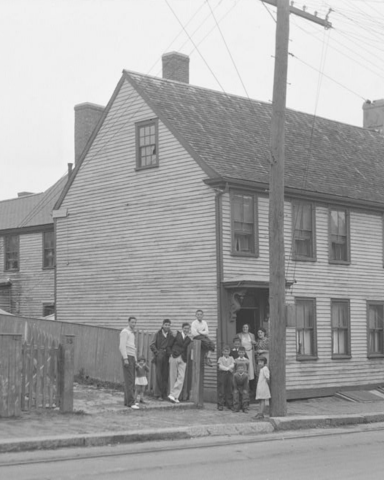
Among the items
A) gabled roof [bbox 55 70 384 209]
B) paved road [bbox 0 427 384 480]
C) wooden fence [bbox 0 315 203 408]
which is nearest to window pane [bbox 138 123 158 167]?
gabled roof [bbox 55 70 384 209]

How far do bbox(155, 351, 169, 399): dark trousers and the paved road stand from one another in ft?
15.7

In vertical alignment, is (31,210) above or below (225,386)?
above

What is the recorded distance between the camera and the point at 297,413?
19047 millimetres

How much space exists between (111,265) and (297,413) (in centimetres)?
810

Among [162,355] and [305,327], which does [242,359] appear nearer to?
[162,355]

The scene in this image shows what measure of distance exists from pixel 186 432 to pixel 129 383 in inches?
123

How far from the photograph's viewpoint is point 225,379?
19.2 meters

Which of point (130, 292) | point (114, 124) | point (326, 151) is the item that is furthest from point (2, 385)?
point (326, 151)

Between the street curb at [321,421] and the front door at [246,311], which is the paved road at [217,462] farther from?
the front door at [246,311]

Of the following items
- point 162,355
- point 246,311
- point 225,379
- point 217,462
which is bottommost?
point 217,462

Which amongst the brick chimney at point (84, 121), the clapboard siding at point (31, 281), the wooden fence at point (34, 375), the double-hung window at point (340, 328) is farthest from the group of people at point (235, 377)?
the clapboard siding at point (31, 281)

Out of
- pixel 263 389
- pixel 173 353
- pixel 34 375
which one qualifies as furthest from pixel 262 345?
pixel 34 375

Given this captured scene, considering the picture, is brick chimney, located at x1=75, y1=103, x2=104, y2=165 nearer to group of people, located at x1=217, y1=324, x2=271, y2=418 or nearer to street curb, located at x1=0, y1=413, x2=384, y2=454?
group of people, located at x1=217, y1=324, x2=271, y2=418

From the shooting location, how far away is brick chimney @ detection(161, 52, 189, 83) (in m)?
27.5
